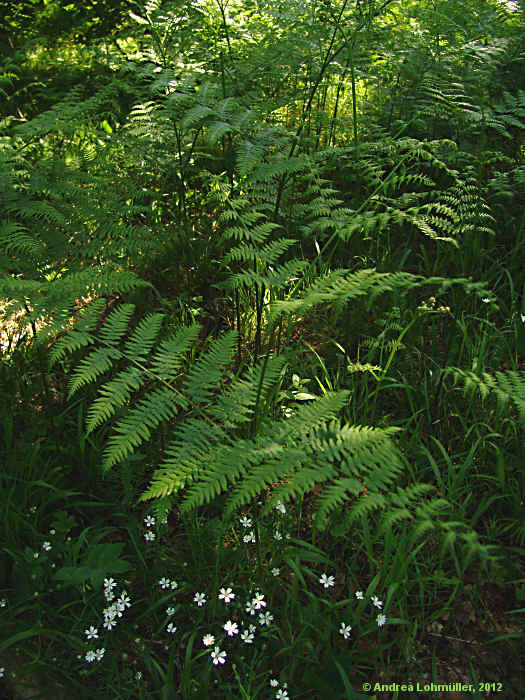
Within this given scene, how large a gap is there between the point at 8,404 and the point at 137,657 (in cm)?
134

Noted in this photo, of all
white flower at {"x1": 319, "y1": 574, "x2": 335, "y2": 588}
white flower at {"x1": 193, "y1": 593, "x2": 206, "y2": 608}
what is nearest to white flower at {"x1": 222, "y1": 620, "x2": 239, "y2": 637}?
white flower at {"x1": 193, "y1": 593, "x2": 206, "y2": 608}

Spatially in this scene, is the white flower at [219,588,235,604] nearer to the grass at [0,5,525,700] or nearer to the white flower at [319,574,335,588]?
the grass at [0,5,525,700]

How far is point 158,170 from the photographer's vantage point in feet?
9.46

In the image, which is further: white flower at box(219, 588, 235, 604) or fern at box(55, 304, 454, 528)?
white flower at box(219, 588, 235, 604)

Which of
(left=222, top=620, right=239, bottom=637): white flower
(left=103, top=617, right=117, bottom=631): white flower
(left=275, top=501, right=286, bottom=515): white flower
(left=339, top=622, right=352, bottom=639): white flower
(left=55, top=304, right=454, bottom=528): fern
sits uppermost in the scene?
(left=55, top=304, right=454, bottom=528): fern

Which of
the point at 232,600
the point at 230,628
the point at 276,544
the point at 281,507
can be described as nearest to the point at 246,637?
the point at 230,628

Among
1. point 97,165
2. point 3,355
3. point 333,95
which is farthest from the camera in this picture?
point 333,95

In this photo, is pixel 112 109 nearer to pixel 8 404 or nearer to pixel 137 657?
pixel 8 404

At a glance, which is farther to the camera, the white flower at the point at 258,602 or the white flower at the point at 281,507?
the white flower at the point at 281,507

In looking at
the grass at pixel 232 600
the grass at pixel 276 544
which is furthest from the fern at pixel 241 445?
the grass at pixel 232 600

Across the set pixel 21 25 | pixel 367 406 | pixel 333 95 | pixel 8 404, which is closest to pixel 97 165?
pixel 8 404

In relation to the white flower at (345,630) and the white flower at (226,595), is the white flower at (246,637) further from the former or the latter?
the white flower at (345,630)

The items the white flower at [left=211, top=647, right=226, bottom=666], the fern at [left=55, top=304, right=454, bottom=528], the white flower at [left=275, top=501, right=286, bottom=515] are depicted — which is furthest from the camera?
the white flower at [left=275, top=501, right=286, bottom=515]

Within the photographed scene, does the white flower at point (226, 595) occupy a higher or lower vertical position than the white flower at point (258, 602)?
lower
